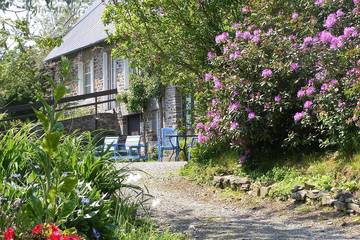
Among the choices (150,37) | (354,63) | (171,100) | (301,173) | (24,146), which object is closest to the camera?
(24,146)

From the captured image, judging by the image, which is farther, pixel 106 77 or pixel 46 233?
pixel 106 77

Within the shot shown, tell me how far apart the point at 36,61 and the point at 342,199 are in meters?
22.4

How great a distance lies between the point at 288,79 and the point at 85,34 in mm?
18591

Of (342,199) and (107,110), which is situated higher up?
(107,110)

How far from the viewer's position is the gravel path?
20.1 ft

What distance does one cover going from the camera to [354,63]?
7.71 m

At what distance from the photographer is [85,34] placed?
25984 mm

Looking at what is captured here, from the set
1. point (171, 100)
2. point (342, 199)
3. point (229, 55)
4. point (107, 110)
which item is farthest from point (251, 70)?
point (107, 110)

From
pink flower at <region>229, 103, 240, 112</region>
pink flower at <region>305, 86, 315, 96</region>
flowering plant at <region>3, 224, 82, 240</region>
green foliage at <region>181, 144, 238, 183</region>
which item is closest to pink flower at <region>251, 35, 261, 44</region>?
pink flower at <region>229, 103, 240, 112</region>

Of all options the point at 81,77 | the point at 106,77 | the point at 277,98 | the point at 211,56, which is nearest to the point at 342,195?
the point at 277,98

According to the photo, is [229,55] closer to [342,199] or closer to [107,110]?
[342,199]

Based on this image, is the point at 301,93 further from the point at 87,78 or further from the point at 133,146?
the point at 87,78

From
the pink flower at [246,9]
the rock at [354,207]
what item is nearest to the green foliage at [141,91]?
the pink flower at [246,9]

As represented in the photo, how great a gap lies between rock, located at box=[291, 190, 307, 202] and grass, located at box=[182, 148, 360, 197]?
5.4 inches
